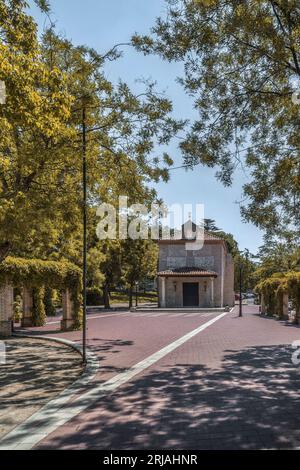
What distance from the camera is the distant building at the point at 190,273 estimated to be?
1742 inches

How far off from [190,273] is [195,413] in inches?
1480

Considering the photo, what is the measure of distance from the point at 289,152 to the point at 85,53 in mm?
6588

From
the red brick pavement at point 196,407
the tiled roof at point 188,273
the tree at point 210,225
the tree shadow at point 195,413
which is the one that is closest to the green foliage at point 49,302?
the tiled roof at point 188,273

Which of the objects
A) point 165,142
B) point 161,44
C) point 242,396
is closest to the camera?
point 242,396

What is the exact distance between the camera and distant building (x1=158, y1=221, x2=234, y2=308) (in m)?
44.2

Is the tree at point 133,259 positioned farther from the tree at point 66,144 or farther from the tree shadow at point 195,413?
the tree shadow at point 195,413

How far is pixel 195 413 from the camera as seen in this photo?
21.1ft

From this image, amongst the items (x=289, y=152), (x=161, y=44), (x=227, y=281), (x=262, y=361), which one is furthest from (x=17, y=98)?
(x=227, y=281)

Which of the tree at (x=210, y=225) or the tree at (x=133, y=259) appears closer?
the tree at (x=133, y=259)

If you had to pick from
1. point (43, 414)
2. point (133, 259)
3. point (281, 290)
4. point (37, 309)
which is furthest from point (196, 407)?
point (133, 259)

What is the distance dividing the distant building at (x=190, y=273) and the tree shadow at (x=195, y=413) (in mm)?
34465
